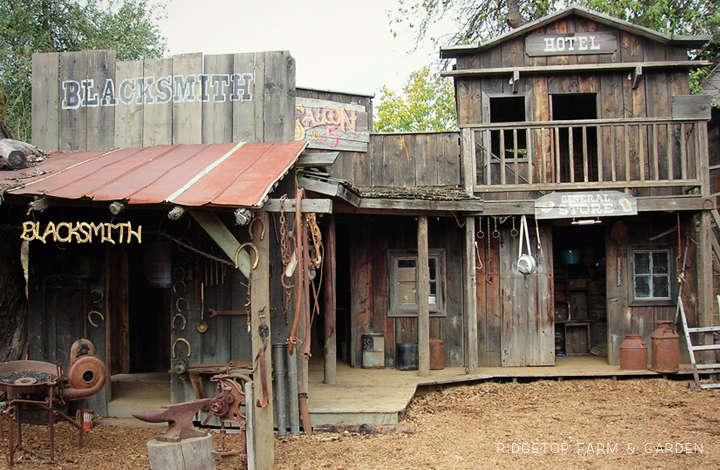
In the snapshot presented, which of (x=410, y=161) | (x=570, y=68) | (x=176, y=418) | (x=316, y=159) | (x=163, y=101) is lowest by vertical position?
(x=176, y=418)

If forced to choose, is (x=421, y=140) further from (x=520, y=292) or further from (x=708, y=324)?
(x=708, y=324)

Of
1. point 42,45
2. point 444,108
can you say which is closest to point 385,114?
point 444,108

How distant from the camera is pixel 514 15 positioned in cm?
1903

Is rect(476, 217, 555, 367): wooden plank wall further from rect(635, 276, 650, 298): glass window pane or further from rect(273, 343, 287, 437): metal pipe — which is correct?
rect(273, 343, 287, 437): metal pipe

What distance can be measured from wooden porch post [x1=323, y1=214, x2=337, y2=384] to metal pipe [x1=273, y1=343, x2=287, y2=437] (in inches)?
78.1

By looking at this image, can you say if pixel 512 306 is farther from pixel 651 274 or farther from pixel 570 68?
pixel 570 68

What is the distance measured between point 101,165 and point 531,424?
597 centimetres

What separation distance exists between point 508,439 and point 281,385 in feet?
8.74

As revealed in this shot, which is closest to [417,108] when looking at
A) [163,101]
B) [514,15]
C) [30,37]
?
[514,15]

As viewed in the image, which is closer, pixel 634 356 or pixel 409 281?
pixel 634 356

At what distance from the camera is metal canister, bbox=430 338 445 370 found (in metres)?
10.7

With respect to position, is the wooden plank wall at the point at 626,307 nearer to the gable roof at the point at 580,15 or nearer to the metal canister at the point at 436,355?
the metal canister at the point at 436,355

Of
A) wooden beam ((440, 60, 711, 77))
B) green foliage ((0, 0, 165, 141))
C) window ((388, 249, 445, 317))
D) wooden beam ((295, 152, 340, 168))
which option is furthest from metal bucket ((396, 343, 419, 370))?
green foliage ((0, 0, 165, 141))

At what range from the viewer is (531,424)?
7.98 metres
